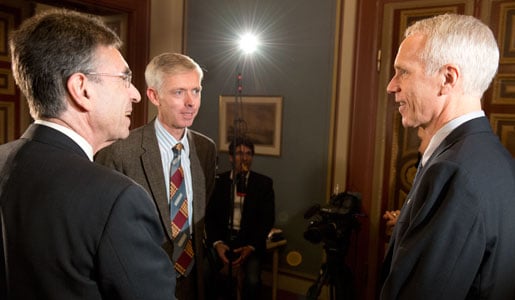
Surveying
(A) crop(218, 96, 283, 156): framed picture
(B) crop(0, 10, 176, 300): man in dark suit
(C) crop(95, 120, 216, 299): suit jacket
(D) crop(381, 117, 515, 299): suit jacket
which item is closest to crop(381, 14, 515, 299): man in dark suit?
(D) crop(381, 117, 515, 299): suit jacket

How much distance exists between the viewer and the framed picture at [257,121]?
3.38m

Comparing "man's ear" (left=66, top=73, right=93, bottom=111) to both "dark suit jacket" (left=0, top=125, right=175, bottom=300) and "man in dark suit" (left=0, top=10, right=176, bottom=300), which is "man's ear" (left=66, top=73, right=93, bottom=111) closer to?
"man in dark suit" (left=0, top=10, right=176, bottom=300)

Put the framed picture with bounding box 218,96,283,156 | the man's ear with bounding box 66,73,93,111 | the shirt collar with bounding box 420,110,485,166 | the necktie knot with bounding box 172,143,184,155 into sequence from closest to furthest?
the man's ear with bounding box 66,73,93,111 → the shirt collar with bounding box 420,110,485,166 → the necktie knot with bounding box 172,143,184,155 → the framed picture with bounding box 218,96,283,156

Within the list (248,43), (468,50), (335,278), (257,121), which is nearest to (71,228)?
(468,50)

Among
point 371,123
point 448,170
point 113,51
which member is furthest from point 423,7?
point 113,51

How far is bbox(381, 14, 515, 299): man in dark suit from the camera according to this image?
3.34ft

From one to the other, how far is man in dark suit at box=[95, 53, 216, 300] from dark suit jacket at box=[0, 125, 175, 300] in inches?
35.9

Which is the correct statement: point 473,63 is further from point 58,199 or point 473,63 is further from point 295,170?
point 295,170

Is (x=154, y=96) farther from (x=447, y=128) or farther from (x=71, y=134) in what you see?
(x=447, y=128)

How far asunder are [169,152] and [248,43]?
5.86 ft

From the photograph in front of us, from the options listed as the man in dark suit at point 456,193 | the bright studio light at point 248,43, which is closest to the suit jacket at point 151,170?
the man in dark suit at point 456,193

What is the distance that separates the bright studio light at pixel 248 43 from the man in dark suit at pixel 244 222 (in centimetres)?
87

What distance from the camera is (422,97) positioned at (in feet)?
4.09

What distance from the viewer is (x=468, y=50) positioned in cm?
117
